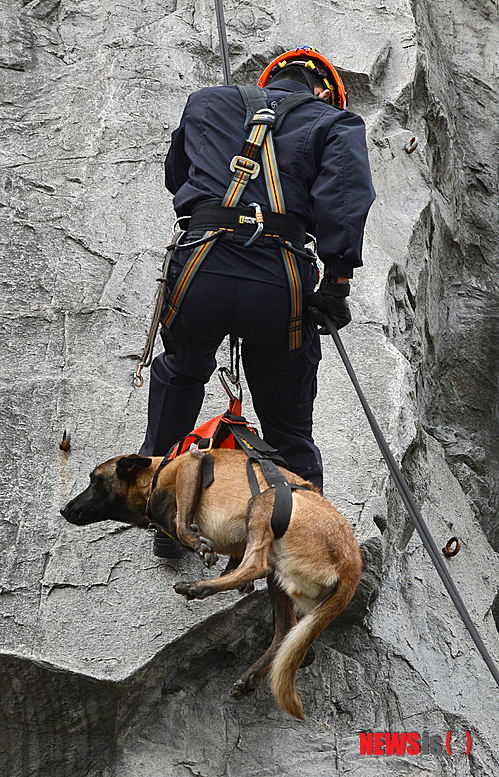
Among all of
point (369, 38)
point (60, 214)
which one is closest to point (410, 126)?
point (369, 38)

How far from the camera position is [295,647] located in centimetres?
289

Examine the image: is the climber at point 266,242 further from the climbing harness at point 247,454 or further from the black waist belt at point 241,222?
the climbing harness at point 247,454

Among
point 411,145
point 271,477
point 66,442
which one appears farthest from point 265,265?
point 411,145

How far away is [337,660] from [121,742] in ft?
3.60

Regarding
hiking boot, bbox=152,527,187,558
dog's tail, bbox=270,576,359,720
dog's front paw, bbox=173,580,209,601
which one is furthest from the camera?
hiking boot, bbox=152,527,187,558

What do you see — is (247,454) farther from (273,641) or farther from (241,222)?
(241,222)

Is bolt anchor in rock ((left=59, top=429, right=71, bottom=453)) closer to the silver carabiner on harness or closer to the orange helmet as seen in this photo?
the silver carabiner on harness

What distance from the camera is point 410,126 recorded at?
6848 millimetres

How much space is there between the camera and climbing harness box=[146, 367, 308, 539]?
2989mm

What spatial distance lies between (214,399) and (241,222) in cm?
157

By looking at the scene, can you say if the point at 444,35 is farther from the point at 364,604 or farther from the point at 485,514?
the point at 364,604

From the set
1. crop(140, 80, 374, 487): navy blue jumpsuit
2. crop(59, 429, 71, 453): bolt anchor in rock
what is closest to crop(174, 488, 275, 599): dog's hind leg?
crop(140, 80, 374, 487): navy blue jumpsuit

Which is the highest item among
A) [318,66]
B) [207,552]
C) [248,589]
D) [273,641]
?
[318,66]

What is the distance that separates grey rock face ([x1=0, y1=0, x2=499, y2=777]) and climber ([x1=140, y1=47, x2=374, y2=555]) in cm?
90
